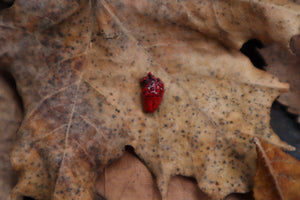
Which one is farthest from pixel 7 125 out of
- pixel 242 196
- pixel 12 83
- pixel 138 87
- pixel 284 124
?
pixel 284 124

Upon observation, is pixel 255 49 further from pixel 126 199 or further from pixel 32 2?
pixel 32 2

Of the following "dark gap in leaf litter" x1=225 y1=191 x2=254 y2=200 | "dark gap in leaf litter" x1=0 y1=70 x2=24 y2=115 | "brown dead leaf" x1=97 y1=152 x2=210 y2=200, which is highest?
"dark gap in leaf litter" x1=0 y1=70 x2=24 y2=115

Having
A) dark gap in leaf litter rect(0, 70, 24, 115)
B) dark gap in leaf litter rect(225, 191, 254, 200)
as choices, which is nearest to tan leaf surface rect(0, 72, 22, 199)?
dark gap in leaf litter rect(0, 70, 24, 115)

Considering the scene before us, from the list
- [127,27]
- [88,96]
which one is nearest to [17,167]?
[88,96]

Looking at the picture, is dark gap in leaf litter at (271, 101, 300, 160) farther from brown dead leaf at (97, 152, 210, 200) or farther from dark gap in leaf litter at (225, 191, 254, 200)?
brown dead leaf at (97, 152, 210, 200)

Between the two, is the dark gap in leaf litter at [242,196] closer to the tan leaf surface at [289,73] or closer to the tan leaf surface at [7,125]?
the tan leaf surface at [289,73]

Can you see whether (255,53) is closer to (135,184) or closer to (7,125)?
(135,184)
